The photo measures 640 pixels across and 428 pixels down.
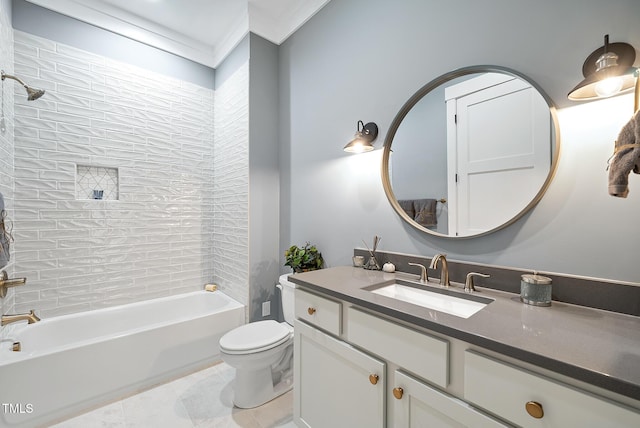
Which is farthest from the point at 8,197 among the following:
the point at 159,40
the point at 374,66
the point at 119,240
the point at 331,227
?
the point at 374,66

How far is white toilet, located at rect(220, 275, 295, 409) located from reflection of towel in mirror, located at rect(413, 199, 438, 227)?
118 centimetres

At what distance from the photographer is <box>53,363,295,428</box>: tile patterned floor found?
1.62 metres

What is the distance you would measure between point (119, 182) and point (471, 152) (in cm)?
288

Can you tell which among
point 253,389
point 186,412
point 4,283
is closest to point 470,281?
point 253,389

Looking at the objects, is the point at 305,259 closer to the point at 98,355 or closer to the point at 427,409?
the point at 427,409

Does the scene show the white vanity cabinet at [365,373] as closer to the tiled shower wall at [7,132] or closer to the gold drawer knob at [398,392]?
the gold drawer knob at [398,392]

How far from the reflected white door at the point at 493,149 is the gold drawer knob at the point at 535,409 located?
748 millimetres

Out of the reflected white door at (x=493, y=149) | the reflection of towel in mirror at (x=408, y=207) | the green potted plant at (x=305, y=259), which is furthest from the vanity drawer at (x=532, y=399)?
the green potted plant at (x=305, y=259)

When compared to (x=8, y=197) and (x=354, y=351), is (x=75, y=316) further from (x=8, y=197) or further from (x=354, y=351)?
(x=354, y=351)

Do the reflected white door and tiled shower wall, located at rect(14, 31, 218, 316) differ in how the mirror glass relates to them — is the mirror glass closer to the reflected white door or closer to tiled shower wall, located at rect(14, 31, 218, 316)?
the reflected white door

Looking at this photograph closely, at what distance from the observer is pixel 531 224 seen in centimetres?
112

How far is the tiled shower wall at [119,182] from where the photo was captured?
2.12 metres

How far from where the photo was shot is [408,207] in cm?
155

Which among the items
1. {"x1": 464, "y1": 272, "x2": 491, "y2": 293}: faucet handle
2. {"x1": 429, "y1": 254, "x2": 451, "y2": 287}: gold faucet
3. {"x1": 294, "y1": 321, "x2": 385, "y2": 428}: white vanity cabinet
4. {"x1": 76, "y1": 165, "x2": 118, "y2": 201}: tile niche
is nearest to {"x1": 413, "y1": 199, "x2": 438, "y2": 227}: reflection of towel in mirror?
{"x1": 429, "y1": 254, "x2": 451, "y2": 287}: gold faucet
